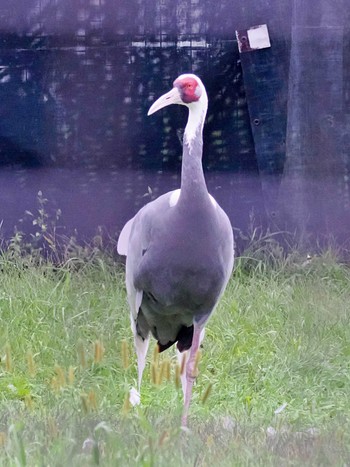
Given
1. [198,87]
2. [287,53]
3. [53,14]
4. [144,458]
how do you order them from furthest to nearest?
[287,53] → [53,14] → [198,87] → [144,458]

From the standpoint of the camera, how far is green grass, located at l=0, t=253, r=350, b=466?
302 centimetres

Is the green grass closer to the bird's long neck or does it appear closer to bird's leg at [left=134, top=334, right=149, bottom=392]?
bird's leg at [left=134, top=334, right=149, bottom=392]

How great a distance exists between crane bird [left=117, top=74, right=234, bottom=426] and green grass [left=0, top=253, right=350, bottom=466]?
0.23 meters

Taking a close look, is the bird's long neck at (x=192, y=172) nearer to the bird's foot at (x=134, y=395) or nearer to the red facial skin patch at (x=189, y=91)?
the red facial skin patch at (x=189, y=91)

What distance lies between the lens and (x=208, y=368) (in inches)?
185

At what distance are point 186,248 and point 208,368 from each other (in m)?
0.77

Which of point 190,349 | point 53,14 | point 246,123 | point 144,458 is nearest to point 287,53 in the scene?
point 246,123

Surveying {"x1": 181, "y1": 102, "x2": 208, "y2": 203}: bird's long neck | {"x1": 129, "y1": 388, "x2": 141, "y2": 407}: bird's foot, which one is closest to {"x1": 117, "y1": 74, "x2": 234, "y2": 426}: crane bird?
{"x1": 181, "y1": 102, "x2": 208, "y2": 203}: bird's long neck

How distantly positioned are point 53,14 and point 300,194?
1458 mm

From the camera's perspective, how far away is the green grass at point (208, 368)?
302cm

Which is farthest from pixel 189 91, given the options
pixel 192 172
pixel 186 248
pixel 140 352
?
pixel 140 352

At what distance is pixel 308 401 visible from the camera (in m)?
4.36

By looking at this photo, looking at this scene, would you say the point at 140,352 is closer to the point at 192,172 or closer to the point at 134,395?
the point at 134,395

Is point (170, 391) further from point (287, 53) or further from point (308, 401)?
point (287, 53)
